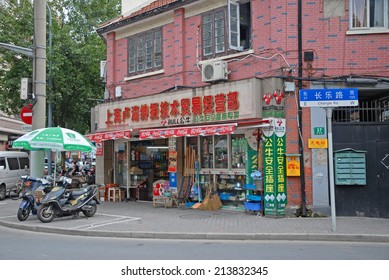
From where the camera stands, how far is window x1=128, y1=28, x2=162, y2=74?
597 inches

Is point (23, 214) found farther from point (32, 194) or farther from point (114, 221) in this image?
point (114, 221)

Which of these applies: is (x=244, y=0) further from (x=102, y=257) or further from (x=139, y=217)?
(x=102, y=257)

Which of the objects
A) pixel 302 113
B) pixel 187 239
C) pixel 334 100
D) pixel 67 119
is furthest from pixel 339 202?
pixel 67 119

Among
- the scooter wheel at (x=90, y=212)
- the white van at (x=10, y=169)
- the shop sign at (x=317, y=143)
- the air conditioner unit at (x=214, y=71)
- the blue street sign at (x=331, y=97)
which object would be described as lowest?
the scooter wheel at (x=90, y=212)

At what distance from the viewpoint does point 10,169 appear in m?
19.5

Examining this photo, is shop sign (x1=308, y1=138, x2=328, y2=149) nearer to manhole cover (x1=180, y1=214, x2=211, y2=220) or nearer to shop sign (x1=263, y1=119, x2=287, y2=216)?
shop sign (x1=263, y1=119, x2=287, y2=216)

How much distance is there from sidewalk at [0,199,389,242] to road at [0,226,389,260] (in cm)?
28

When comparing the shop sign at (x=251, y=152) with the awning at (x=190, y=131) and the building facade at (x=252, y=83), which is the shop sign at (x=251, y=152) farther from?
the awning at (x=190, y=131)

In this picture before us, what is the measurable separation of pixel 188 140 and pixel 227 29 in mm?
3883

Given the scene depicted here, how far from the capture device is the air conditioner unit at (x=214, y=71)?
41.1 ft

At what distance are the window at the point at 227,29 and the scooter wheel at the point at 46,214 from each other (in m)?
6.67

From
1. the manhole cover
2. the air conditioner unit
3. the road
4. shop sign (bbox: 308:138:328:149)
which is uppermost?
the air conditioner unit

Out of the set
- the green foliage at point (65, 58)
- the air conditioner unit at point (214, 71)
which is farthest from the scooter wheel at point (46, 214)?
the green foliage at point (65, 58)

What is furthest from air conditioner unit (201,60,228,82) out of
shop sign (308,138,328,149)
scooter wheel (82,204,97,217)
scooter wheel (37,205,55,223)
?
scooter wheel (37,205,55,223)
